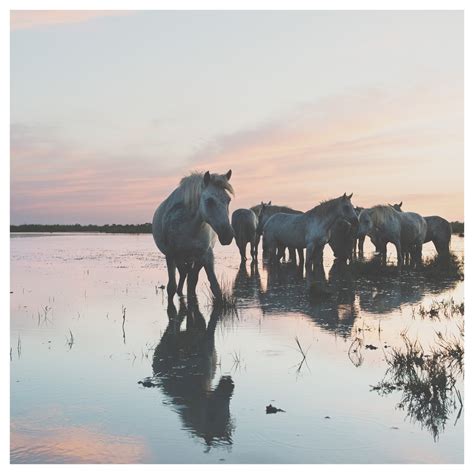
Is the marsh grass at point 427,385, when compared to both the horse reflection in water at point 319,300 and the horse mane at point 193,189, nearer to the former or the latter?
the horse reflection in water at point 319,300

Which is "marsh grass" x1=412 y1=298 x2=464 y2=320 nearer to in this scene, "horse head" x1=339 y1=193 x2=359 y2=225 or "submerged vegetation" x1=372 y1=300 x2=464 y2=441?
"submerged vegetation" x1=372 y1=300 x2=464 y2=441

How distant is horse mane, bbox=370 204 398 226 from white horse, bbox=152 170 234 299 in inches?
312

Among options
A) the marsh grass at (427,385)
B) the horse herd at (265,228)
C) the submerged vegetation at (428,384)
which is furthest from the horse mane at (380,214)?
the marsh grass at (427,385)

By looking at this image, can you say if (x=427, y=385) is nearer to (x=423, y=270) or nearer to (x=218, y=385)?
(x=218, y=385)

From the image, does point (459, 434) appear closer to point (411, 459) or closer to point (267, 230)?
point (411, 459)

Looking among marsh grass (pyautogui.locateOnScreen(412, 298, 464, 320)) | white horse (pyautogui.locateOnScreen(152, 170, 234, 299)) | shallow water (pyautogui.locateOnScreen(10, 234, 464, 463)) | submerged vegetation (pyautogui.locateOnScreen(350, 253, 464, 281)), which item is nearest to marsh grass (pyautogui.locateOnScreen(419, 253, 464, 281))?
submerged vegetation (pyautogui.locateOnScreen(350, 253, 464, 281))

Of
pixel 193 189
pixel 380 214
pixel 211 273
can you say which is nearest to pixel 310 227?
pixel 380 214

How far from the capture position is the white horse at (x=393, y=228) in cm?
1686

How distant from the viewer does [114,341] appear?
727cm

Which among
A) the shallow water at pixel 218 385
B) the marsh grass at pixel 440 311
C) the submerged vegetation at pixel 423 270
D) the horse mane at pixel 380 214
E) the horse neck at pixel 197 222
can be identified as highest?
the horse mane at pixel 380 214

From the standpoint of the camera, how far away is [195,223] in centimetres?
959

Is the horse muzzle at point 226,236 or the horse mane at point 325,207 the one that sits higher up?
the horse mane at point 325,207

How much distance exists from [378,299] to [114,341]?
5451 mm

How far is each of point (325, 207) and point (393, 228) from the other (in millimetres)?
3026
